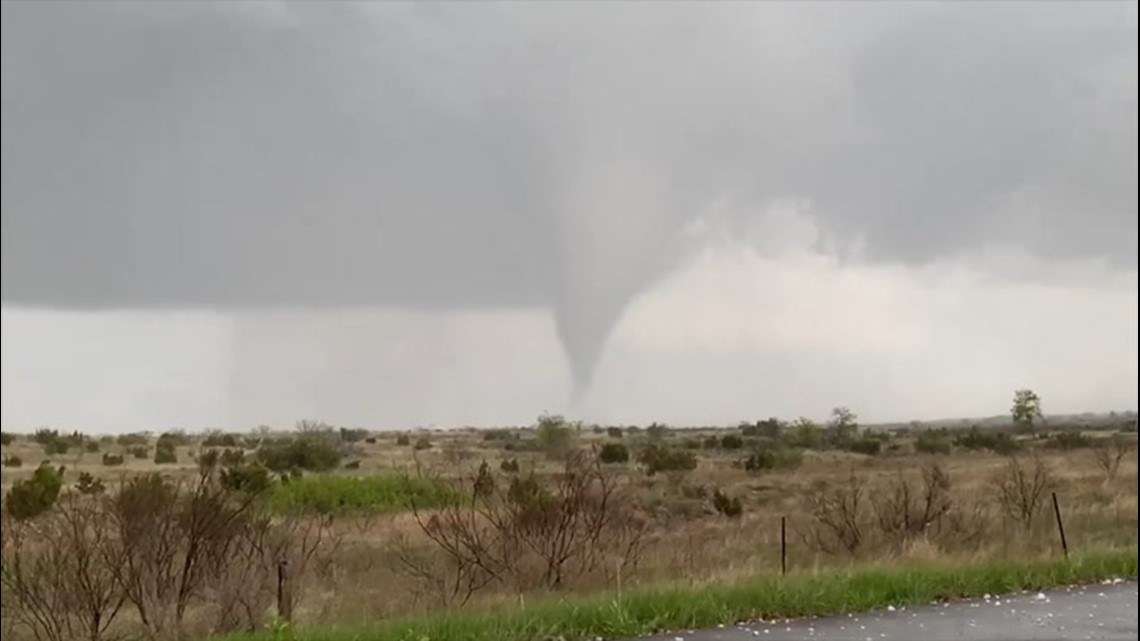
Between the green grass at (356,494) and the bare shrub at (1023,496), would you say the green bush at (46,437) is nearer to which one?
the green grass at (356,494)

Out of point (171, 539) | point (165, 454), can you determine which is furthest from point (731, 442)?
point (171, 539)

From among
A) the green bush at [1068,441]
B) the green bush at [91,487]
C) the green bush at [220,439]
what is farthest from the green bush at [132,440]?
the green bush at [1068,441]

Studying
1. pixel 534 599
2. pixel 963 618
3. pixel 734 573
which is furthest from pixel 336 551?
pixel 963 618

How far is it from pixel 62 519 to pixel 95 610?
1476 mm

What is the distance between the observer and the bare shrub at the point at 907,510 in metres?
21.3

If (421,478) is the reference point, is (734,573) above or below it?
below

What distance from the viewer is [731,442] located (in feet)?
199

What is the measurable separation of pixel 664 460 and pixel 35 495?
25.6m

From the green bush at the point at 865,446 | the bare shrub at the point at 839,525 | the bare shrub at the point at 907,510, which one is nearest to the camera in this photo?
the bare shrub at the point at 839,525

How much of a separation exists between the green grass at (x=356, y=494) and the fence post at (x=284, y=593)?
2.55 metres

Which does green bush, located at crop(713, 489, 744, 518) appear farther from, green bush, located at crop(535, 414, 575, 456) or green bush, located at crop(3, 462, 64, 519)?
green bush, located at crop(3, 462, 64, 519)

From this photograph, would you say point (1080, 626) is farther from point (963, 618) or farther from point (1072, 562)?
point (1072, 562)

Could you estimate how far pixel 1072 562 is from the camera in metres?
16.1

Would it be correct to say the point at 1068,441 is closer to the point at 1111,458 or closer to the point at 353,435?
the point at 1111,458
